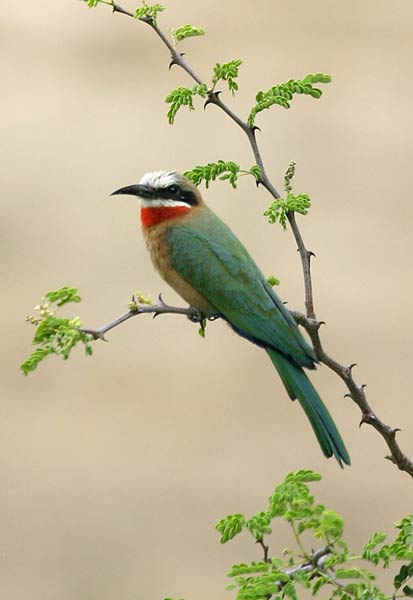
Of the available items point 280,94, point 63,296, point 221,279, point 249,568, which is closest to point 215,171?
point 280,94

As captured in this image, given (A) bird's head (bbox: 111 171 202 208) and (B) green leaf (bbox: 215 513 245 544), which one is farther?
(A) bird's head (bbox: 111 171 202 208)

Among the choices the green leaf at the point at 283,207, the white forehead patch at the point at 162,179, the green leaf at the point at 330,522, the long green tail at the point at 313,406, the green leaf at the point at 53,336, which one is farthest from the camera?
the white forehead patch at the point at 162,179

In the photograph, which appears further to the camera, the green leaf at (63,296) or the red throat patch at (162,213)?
the red throat patch at (162,213)

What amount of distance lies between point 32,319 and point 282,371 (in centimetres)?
52

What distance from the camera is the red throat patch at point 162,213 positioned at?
1.90m

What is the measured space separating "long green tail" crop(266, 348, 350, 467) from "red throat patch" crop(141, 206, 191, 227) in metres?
0.42

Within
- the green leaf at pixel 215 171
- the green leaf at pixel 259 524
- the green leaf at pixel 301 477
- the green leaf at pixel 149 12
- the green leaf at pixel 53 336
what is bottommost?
the green leaf at pixel 259 524

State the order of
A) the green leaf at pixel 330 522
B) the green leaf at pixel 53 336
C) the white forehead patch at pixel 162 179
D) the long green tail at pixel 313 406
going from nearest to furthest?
the green leaf at pixel 330 522 < the green leaf at pixel 53 336 < the long green tail at pixel 313 406 < the white forehead patch at pixel 162 179

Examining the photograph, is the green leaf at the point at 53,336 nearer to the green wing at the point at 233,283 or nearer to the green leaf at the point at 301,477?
the green leaf at the point at 301,477

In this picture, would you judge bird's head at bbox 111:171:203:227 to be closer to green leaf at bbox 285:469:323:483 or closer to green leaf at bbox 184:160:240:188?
green leaf at bbox 184:160:240:188

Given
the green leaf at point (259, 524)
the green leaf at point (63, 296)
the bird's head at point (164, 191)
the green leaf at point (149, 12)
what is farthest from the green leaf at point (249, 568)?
the bird's head at point (164, 191)

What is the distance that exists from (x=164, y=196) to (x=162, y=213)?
32 millimetres

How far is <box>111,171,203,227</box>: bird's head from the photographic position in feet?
6.15

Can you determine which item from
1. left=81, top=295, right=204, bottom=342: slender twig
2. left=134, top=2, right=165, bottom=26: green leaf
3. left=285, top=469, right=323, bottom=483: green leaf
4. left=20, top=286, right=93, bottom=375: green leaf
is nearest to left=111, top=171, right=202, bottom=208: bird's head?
left=81, top=295, right=204, bottom=342: slender twig
